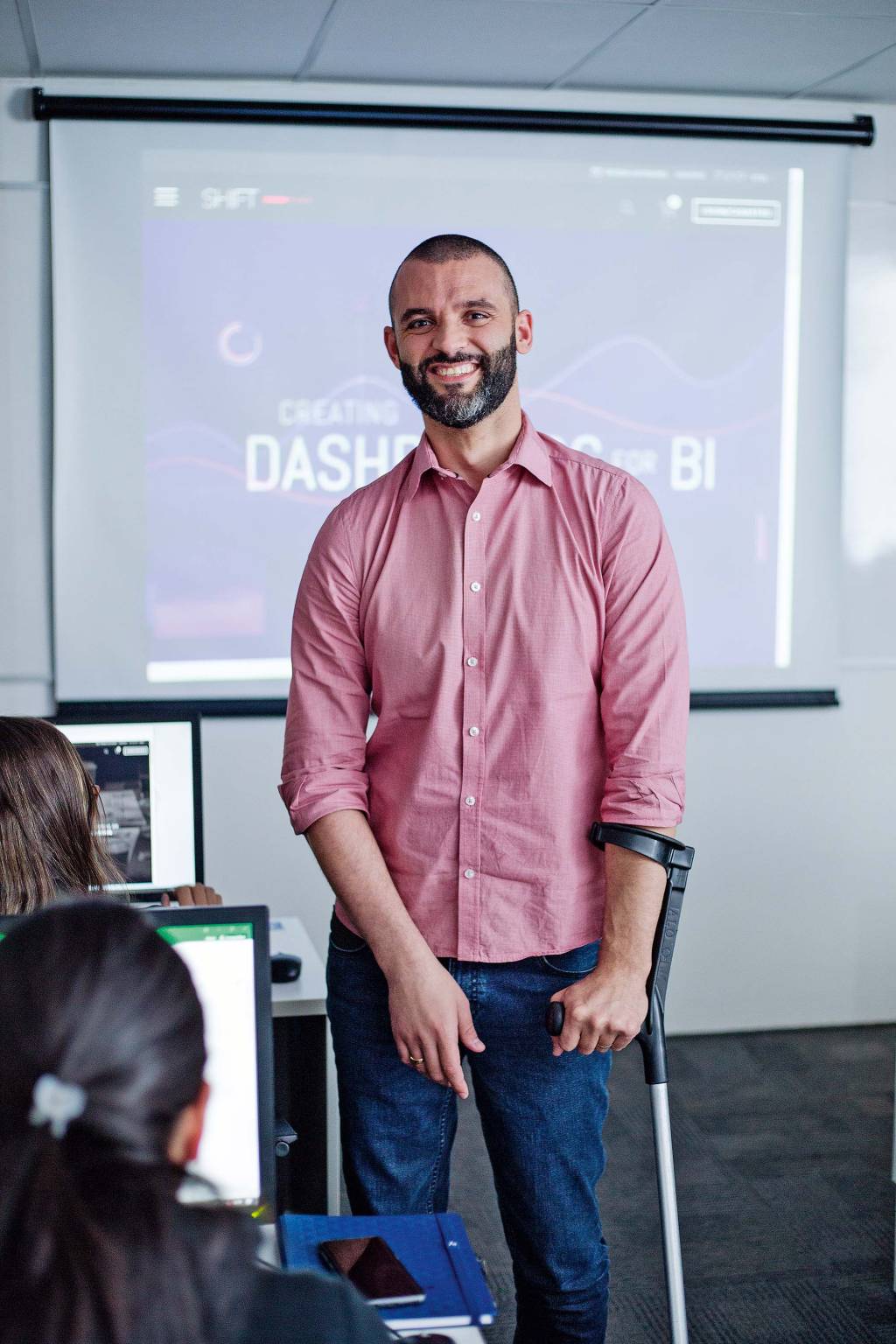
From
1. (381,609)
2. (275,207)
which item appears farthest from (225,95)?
(381,609)

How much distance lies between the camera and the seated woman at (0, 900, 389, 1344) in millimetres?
669

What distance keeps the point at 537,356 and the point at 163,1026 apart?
3.27 m

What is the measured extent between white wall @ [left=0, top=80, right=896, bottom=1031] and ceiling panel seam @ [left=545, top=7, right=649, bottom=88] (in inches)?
3.4

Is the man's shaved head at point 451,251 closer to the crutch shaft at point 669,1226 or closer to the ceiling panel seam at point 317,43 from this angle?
the crutch shaft at point 669,1226

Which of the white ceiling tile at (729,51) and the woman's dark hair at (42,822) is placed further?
the white ceiling tile at (729,51)

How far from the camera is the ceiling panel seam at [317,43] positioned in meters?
3.07

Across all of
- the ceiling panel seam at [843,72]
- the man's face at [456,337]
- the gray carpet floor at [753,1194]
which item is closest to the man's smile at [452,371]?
the man's face at [456,337]

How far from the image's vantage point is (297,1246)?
1223mm

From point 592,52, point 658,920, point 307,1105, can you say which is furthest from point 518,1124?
point 592,52

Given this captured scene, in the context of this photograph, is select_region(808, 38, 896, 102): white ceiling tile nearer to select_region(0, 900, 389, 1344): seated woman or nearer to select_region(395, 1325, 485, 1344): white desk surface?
select_region(395, 1325, 485, 1344): white desk surface

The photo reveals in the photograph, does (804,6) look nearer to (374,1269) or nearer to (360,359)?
(360,359)

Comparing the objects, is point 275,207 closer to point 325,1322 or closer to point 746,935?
point 746,935

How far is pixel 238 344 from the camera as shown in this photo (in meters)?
3.63

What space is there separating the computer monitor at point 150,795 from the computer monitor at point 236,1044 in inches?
45.3
